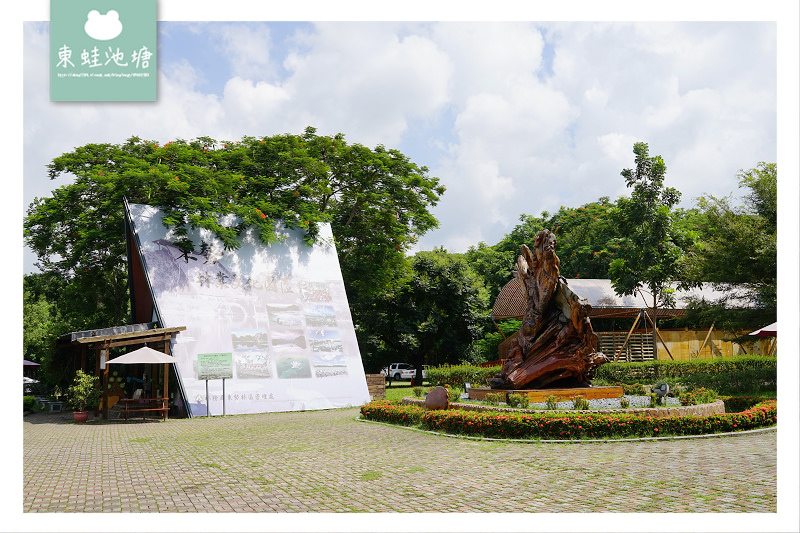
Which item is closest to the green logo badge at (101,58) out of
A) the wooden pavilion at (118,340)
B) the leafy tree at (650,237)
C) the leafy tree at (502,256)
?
the wooden pavilion at (118,340)

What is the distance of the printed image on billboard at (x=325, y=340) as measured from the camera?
74.6ft

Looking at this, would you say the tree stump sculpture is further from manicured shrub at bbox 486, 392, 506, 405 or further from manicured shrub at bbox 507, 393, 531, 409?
manicured shrub at bbox 507, 393, 531, 409

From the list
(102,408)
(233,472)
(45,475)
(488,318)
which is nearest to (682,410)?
(233,472)

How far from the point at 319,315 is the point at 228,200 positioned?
5458mm

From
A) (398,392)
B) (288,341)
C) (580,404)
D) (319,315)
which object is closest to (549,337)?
(580,404)

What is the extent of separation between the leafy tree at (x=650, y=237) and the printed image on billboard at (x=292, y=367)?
1546 cm

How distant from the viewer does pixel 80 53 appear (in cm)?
685

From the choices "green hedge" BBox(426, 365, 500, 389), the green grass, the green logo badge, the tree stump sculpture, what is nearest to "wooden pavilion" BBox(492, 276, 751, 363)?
the green grass

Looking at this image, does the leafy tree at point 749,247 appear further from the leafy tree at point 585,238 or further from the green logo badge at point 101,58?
the green logo badge at point 101,58

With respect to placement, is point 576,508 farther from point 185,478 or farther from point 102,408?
point 102,408

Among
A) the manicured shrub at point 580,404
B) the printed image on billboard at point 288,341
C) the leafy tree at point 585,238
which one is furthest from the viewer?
the leafy tree at point 585,238

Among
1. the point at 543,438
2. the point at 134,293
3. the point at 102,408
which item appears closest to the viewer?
the point at 543,438

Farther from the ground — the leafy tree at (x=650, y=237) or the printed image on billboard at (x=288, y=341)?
the leafy tree at (x=650, y=237)

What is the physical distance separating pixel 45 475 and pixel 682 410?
12.0 meters
